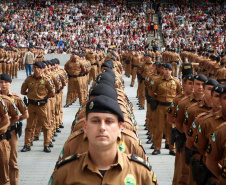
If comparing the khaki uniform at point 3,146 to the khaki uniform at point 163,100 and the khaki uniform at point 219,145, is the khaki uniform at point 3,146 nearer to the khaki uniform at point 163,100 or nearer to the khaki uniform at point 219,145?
the khaki uniform at point 219,145

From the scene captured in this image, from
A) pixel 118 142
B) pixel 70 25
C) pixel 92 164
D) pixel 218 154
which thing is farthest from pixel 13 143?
pixel 70 25

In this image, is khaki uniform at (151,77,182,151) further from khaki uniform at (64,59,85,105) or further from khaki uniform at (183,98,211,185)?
khaki uniform at (64,59,85,105)

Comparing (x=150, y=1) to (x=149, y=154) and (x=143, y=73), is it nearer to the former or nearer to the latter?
(x=143, y=73)

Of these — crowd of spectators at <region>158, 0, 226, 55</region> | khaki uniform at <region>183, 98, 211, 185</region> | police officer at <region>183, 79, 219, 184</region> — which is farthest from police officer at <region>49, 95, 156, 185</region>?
crowd of spectators at <region>158, 0, 226, 55</region>

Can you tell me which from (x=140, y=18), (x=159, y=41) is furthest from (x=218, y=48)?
(x=140, y=18)

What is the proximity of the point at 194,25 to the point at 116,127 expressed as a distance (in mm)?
36409

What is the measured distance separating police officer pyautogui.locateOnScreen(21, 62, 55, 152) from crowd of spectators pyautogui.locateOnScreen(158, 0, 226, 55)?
2321 cm

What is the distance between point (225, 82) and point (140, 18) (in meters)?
33.4

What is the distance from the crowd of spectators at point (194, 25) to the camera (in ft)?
110

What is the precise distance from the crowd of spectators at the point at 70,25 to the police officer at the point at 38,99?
80.2 ft

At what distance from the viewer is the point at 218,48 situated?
31312mm

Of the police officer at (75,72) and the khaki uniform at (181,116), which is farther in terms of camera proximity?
the police officer at (75,72)

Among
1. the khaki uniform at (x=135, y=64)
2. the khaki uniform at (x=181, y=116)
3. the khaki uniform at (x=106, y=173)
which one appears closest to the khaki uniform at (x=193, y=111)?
the khaki uniform at (x=181, y=116)

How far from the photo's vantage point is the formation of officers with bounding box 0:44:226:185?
2945 millimetres
